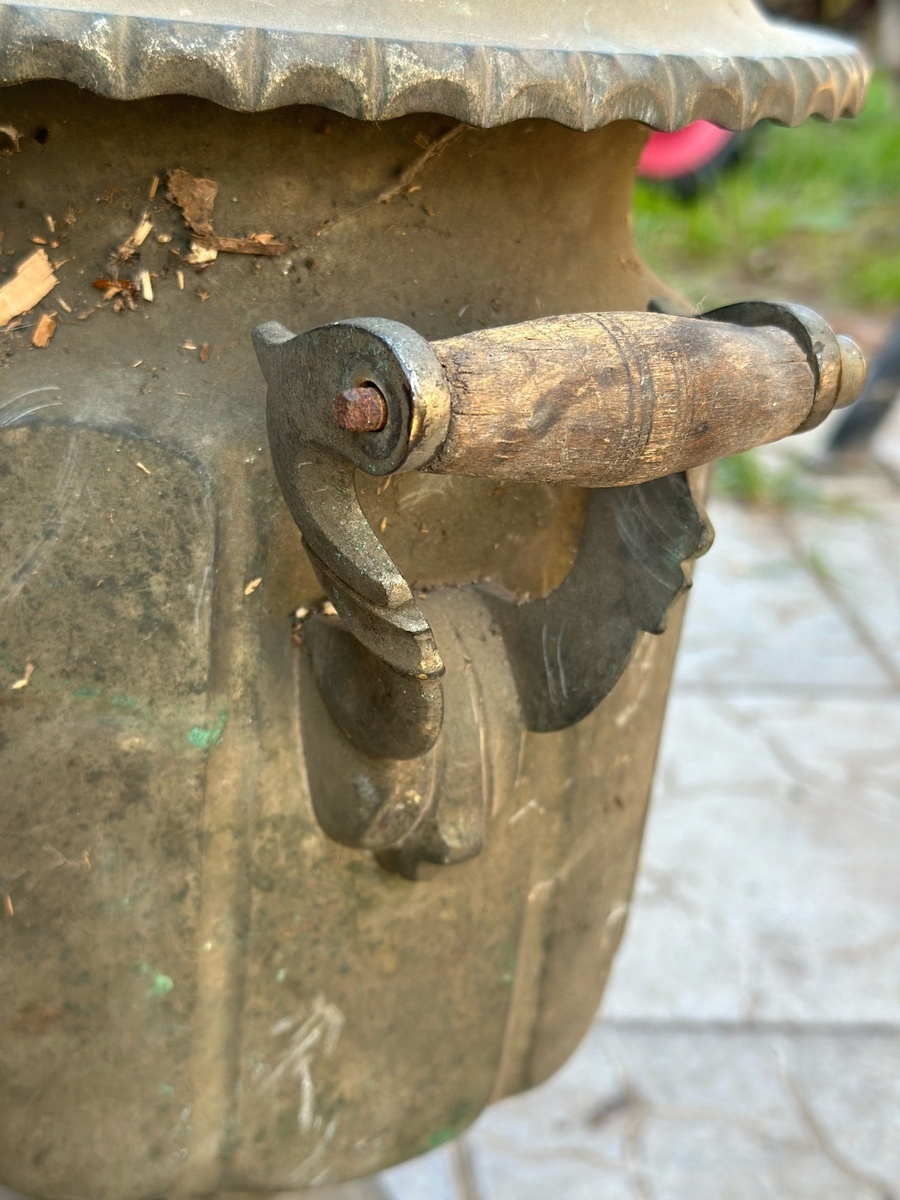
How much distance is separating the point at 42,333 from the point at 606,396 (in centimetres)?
30

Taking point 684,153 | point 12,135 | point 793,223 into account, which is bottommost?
point 793,223

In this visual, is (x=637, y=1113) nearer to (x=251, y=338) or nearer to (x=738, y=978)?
(x=738, y=978)

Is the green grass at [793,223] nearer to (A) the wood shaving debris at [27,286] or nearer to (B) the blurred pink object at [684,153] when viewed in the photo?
(B) the blurred pink object at [684,153]

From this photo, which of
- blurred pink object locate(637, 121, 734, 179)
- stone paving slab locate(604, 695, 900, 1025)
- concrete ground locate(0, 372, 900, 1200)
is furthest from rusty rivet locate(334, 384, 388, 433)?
blurred pink object locate(637, 121, 734, 179)

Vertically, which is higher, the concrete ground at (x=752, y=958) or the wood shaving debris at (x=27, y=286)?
the wood shaving debris at (x=27, y=286)

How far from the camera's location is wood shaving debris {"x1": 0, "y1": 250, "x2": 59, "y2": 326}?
701 mm

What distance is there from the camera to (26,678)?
0.70m

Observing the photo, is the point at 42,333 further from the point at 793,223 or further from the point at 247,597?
the point at 793,223

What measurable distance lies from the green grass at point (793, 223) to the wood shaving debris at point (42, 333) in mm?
3355

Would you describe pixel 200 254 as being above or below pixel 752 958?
above

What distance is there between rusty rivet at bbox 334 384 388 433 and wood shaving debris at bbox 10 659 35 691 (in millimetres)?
226

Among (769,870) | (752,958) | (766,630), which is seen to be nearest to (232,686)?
(752,958)

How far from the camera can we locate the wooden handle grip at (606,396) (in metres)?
0.60

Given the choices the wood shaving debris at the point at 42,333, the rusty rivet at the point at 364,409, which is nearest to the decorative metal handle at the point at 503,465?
the rusty rivet at the point at 364,409
